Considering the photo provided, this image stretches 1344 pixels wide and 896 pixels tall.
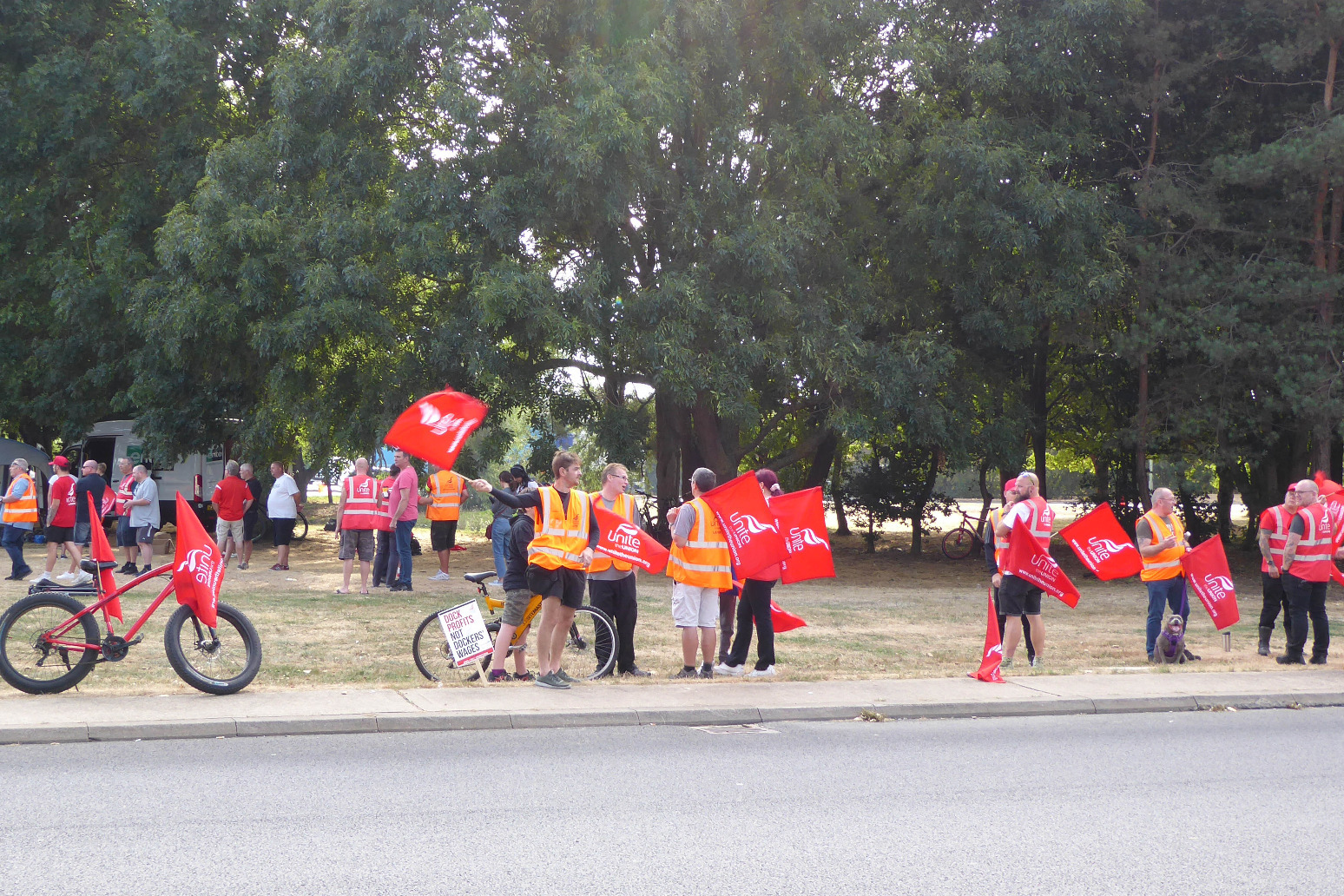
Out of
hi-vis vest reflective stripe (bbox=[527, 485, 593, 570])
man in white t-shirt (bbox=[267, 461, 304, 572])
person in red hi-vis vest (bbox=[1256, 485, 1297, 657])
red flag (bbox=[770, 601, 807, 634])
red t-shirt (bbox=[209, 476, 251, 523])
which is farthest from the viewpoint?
man in white t-shirt (bbox=[267, 461, 304, 572])

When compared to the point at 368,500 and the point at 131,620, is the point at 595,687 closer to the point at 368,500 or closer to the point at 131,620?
the point at 131,620

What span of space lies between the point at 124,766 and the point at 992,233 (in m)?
17.7

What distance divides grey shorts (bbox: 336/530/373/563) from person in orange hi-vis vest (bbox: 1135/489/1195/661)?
985cm

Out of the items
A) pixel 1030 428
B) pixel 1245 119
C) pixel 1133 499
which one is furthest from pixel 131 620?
pixel 1133 499

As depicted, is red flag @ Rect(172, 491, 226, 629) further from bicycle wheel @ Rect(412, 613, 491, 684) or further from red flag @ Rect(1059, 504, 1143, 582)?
red flag @ Rect(1059, 504, 1143, 582)

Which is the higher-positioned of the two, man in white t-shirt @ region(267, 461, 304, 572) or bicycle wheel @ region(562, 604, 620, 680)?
man in white t-shirt @ region(267, 461, 304, 572)

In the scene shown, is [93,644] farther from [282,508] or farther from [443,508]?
[282,508]

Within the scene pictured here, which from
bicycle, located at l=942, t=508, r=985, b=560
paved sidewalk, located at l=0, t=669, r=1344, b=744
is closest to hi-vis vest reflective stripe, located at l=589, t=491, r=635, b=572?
paved sidewalk, located at l=0, t=669, r=1344, b=744

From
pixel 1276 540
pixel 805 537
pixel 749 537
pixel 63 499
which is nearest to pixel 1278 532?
pixel 1276 540

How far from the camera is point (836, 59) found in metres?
21.9

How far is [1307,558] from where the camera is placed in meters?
12.1

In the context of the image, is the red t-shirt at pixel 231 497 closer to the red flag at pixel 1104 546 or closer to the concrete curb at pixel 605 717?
the concrete curb at pixel 605 717

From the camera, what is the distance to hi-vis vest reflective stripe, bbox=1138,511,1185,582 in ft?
39.0

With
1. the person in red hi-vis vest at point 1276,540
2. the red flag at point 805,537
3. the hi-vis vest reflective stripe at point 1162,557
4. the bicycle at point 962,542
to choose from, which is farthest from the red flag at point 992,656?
the bicycle at point 962,542
